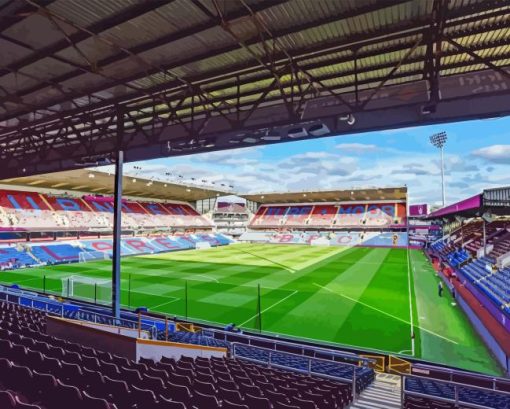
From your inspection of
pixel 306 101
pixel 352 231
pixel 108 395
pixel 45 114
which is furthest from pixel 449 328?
pixel 352 231

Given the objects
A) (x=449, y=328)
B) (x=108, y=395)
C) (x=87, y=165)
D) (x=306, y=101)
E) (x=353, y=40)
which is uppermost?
(x=353, y=40)

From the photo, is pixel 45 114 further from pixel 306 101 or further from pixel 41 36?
pixel 306 101

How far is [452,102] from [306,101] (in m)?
3.05

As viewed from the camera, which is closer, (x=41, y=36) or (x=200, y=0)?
(x=200, y=0)

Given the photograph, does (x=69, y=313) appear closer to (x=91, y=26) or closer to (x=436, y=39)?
(x=91, y=26)

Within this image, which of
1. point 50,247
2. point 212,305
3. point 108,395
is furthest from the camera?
point 50,247

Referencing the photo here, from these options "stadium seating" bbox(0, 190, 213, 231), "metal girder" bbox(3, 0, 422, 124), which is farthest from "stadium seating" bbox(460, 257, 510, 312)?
"stadium seating" bbox(0, 190, 213, 231)

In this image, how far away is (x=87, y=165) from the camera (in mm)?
12594

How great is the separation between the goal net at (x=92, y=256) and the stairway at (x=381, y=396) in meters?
32.4

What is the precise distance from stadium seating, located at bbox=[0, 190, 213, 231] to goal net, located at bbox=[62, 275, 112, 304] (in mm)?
20867

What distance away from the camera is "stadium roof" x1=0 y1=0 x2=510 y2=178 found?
566 centimetres

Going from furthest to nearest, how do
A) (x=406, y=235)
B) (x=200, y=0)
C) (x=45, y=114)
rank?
(x=406, y=235) → (x=45, y=114) → (x=200, y=0)

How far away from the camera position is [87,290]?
58.6 feet

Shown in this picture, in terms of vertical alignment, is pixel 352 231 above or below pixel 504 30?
below
